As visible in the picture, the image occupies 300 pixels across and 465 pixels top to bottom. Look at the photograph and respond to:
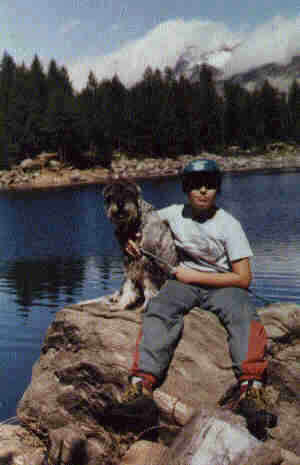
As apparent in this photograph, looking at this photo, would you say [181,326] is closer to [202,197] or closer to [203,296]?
[203,296]

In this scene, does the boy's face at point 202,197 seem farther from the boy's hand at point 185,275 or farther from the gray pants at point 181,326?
the gray pants at point 181,326

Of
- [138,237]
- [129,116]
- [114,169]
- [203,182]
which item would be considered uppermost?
[129,116]

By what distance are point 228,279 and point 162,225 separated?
1087mm

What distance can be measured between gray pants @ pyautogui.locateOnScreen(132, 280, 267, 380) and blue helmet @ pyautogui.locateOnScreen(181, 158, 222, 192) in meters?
1.16

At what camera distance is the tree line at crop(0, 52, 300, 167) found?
77.9 m

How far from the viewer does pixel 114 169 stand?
79438 millimetres

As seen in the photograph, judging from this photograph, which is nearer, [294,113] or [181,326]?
[181,326]

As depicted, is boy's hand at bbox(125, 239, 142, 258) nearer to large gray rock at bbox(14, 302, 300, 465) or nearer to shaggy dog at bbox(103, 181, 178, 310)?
shaggy dog at bbox(103, 181, 178, 310)

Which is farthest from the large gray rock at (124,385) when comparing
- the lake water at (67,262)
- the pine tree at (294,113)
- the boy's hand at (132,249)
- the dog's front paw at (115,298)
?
the pine tree at (294,113)

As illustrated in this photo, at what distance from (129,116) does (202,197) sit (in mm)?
88568

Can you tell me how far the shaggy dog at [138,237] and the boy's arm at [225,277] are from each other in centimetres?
37

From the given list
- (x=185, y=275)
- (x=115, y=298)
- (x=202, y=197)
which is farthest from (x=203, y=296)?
(x=115, y=298)

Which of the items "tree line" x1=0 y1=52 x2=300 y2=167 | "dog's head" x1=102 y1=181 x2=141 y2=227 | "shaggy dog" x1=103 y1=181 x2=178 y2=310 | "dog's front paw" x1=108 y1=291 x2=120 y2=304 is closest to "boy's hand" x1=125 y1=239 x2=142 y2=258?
"shaggy dog" x1=103 y1=181 x2=178 y2=310

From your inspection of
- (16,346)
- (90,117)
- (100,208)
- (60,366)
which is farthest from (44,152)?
(60,366)
